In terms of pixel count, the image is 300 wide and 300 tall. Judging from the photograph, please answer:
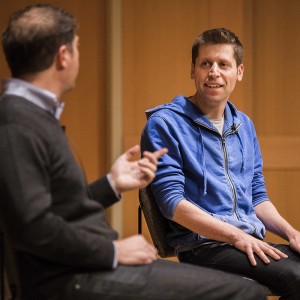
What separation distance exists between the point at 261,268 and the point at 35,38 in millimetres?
1113

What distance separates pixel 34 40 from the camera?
1.57m

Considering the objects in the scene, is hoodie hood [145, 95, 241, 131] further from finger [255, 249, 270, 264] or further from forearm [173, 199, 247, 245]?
finger [255, 249, 270, 264]

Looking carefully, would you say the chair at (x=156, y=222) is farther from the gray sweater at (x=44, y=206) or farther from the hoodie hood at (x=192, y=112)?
the gray sweater at (x=44, y=206)

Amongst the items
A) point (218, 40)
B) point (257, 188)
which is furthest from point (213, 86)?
point (257, 188)

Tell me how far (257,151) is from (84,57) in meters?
1.98

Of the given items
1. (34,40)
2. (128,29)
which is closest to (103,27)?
(128,29)

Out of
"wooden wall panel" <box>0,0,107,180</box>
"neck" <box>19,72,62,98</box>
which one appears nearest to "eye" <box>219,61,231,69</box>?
"neck" <box>19,72,62,98</box>

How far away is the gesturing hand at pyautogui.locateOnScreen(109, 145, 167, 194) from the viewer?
1765mm

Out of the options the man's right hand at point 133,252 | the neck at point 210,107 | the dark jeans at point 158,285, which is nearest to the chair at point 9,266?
the dark jeans at point 158,285

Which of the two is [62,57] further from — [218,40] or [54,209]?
[218,40]

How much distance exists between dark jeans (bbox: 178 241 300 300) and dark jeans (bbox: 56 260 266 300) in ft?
1.41

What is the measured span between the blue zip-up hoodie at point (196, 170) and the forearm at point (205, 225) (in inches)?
1.5

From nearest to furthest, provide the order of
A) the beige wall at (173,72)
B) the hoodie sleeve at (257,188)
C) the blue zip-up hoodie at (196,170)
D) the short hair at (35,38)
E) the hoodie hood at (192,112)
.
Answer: the short hair at (35,38) → the blue zip-up hoodie at (196,170) → the hoodie hood at (192,112) → the hoodie sleeve at (257,188) → the beige wall at (173,72)

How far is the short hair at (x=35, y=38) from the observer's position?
1573 millimetres
